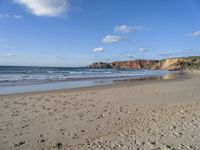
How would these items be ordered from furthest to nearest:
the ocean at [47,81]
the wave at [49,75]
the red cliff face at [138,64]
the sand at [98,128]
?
the red cliff face at [138,64] → the wave at [49,75] → the ocean at [47,81] → the sand at [98,128]

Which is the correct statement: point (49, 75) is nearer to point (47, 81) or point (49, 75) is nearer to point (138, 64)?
point (47, 81)

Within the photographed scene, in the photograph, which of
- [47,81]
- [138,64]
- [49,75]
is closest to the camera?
[47,81]

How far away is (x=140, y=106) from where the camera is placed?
30.4ft

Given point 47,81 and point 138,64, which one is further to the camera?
point 138,64

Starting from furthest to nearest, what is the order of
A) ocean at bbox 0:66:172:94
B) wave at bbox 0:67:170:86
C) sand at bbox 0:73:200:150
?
wave at bbox 0:67:170:86 → ocean at bbox 0:66:172:94 → sand at bbox 0:73:200:150

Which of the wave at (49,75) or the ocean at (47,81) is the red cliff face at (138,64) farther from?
the ocean at (47,81)

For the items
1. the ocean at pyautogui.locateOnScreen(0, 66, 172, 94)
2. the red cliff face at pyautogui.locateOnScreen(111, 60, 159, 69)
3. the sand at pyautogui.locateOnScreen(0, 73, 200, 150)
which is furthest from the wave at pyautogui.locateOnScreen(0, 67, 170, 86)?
the red cliff face at pyautogui.locateOnScreen(111, 60, 159, 69)

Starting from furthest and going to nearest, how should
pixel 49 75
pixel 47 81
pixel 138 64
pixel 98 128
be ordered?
pixel 138 64
pixel 49 75
pixel 47 81
pixel 98 128

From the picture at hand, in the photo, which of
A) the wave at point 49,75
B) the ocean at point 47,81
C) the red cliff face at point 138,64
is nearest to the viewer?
the ocean at point 47,81

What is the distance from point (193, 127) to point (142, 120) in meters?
1.51

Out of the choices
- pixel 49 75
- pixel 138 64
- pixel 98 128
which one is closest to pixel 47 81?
pixel 49 75

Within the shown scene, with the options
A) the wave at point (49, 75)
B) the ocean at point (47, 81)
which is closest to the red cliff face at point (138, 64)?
the wave at point (49, 75)

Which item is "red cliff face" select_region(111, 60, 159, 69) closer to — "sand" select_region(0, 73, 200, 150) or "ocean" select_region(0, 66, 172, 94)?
"ocean" select_region(0, 66, 172, 94)

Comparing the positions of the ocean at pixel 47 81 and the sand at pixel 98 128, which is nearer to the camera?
the sand at pixel 98 128
